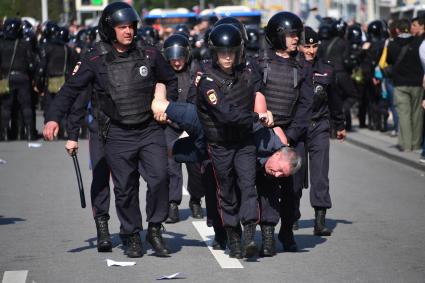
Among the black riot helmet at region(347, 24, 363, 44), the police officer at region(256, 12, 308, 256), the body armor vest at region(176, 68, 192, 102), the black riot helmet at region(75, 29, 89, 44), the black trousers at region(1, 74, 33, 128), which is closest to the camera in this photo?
the police officer at region(256, 12, 308, 256)

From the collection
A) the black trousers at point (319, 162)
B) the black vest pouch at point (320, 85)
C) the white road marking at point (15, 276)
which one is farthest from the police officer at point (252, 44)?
the white road marking at point (15, 276)

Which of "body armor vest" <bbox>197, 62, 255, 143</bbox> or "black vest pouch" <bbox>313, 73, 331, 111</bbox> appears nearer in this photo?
"body armor vest" <bbox>197, 62, 255, 143</bbox>

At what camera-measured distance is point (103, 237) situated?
9.84m

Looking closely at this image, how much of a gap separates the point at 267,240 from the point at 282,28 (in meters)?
1.62

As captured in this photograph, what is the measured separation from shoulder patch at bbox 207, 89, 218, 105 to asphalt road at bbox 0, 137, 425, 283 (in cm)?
118

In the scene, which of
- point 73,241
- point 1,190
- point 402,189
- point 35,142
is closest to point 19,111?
point 35,142

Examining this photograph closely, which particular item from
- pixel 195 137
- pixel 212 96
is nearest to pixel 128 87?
pixel 195 137

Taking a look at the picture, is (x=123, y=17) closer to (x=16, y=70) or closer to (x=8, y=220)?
(x=8, y=220)

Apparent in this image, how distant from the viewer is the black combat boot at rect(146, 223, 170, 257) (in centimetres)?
951

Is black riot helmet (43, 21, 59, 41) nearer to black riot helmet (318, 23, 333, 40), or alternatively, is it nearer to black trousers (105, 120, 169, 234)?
black riot helmet (318, 23, 333, 40)

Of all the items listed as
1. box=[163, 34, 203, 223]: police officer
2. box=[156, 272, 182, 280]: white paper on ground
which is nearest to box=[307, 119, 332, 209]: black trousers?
box=[163, 34, 203, 223]: police officer

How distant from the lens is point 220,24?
939cm

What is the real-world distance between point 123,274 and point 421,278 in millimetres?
2043

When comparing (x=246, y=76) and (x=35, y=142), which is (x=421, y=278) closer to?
(x=246, y=76)
